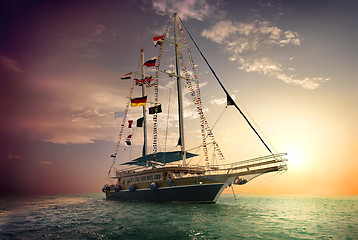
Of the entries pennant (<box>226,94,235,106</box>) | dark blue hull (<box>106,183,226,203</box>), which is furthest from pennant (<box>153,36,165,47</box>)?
dark blue hull (<box>106,183,226,203</box>)

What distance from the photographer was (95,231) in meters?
13.3

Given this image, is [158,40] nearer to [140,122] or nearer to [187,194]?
[140,122]

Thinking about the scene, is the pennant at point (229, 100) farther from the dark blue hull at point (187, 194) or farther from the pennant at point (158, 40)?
the pennant at point (158, 40)

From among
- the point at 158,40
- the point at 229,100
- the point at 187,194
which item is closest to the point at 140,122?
the point at 158,40

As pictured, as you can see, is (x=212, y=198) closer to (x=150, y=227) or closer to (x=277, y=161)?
(x=277, y=161)

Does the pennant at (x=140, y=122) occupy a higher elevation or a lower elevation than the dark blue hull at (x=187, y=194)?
higher

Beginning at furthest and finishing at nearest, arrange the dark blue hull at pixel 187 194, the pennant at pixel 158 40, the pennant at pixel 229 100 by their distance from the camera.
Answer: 1. the pennant at pixel 158 40
2. the dark blue hull at pixel 187 194
3. the pennant at pixel 229 100

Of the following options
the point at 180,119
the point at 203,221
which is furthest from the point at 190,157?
the point at 203,221

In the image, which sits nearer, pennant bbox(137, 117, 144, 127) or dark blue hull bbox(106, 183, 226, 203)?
dark blue hull bbox(106, 183, 226, 203)

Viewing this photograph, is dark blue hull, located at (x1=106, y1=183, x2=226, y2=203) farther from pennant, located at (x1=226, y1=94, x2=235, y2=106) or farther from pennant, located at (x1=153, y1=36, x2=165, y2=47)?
pennant, located at (x1=153, y1=36, x2=165, y2=47)

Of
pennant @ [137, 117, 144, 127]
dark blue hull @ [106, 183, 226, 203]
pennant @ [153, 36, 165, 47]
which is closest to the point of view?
dark blue hull @ [106, 183, 226, 203]

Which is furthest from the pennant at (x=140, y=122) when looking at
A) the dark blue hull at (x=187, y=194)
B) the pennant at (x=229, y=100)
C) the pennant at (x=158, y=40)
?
the pennant at (x=229, y=100)

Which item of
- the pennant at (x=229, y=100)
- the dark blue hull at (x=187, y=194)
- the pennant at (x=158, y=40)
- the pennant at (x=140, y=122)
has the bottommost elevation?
the dark blue hull at (x=187, y=194)

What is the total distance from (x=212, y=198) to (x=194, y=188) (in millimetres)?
2268
